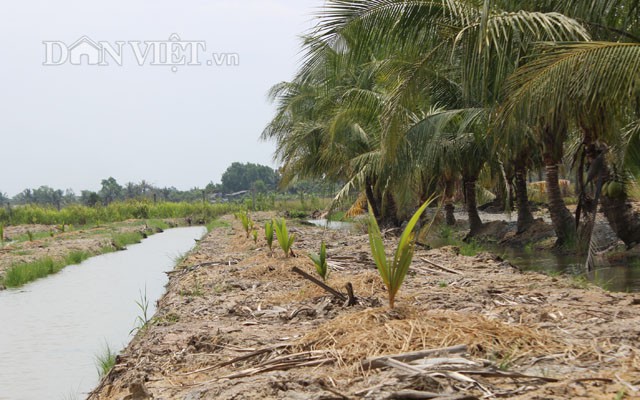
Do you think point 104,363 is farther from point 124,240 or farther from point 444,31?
point 124,240

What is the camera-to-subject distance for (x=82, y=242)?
2042 centimetres

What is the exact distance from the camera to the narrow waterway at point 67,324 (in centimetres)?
580

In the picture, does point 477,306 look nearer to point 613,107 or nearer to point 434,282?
point 434,282

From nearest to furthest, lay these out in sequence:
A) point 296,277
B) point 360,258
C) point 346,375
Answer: point 346,375
point 296,277
point 360,258

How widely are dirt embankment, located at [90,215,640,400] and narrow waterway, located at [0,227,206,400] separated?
0.91 meters

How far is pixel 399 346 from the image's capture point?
11.7 ft

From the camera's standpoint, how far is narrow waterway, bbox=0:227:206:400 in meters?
5.80

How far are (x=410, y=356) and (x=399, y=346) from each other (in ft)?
0.82

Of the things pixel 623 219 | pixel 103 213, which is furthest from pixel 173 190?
pixel 623 219

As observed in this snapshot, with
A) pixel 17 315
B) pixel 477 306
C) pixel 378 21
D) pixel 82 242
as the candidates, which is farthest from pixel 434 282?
pixel 82 242

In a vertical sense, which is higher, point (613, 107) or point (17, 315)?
point (613, 107)

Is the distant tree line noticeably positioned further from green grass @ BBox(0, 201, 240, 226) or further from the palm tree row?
the palm tree row

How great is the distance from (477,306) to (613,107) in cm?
355

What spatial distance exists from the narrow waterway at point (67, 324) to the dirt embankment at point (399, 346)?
906 millimetres
